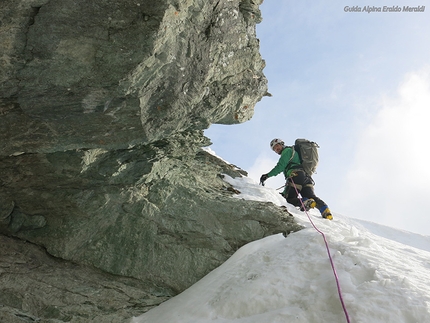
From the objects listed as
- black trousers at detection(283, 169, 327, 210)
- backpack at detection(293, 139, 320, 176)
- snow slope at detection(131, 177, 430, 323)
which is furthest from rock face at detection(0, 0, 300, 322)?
backpack at detection(293, 139, 320, 176)

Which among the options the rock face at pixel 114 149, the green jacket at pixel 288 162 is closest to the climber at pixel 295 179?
the green jacket at pixel 288 162

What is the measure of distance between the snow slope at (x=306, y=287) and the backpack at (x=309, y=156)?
3.90 m

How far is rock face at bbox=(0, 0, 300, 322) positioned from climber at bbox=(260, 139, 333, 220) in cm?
A: 252

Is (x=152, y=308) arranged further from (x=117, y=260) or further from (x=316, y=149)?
(x=316, y=149)

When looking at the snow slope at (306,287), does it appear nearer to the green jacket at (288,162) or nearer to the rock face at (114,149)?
the rock face at (114,149)

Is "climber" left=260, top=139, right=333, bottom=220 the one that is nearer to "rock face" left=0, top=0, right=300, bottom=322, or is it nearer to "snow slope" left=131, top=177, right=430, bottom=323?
"rock face" left=0, top=0, right=300, bottom=322

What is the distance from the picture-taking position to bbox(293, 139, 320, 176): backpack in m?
11.1

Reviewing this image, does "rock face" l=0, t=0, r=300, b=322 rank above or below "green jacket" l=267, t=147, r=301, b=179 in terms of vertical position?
below

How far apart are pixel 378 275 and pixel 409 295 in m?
0.62

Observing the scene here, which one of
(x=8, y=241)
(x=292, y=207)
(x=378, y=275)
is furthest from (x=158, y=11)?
(x=292, y=207)

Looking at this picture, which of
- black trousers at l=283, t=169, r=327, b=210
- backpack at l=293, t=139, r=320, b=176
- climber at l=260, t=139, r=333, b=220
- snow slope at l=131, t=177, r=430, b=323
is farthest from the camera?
backpack at l=293, t=139, r=320, b=176

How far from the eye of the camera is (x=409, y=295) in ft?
14.8

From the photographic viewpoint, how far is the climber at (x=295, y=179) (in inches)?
419

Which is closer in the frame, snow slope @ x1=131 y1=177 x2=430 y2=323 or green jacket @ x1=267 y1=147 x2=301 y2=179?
snow slope @ x1=131 y1=177 x2=430 y2=323
